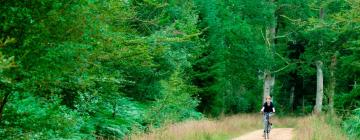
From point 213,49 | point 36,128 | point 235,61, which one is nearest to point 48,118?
point 36,128

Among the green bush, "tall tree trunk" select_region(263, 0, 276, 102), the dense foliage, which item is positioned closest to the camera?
the dense foliage

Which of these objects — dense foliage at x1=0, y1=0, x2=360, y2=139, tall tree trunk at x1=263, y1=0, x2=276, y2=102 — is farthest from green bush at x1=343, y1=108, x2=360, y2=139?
tall tree trunk at x1=263, y1=0, x2=276, y2=102

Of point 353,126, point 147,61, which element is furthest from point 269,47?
point 147,61

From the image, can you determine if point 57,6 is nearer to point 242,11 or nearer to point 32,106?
point 32,106

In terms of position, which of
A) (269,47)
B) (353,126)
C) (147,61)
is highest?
(147,61)

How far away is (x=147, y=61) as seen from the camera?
1237 centimetres

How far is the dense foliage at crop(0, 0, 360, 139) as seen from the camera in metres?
6.28

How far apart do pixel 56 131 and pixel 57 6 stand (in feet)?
7.11

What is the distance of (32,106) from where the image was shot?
8328 mm

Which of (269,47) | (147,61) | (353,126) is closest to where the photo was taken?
(147,61)

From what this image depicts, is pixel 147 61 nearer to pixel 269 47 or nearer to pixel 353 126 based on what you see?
pixel 353 126

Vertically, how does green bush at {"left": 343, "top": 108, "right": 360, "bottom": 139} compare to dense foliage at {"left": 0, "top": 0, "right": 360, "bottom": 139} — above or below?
below

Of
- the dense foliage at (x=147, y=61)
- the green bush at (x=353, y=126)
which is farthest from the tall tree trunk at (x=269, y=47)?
the green bush at (x=353, y=126)

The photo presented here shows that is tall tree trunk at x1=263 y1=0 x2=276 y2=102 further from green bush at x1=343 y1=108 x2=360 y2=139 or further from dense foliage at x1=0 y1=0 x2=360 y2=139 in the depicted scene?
green bush at x1=343 y1=108 x2=360 y2=139
